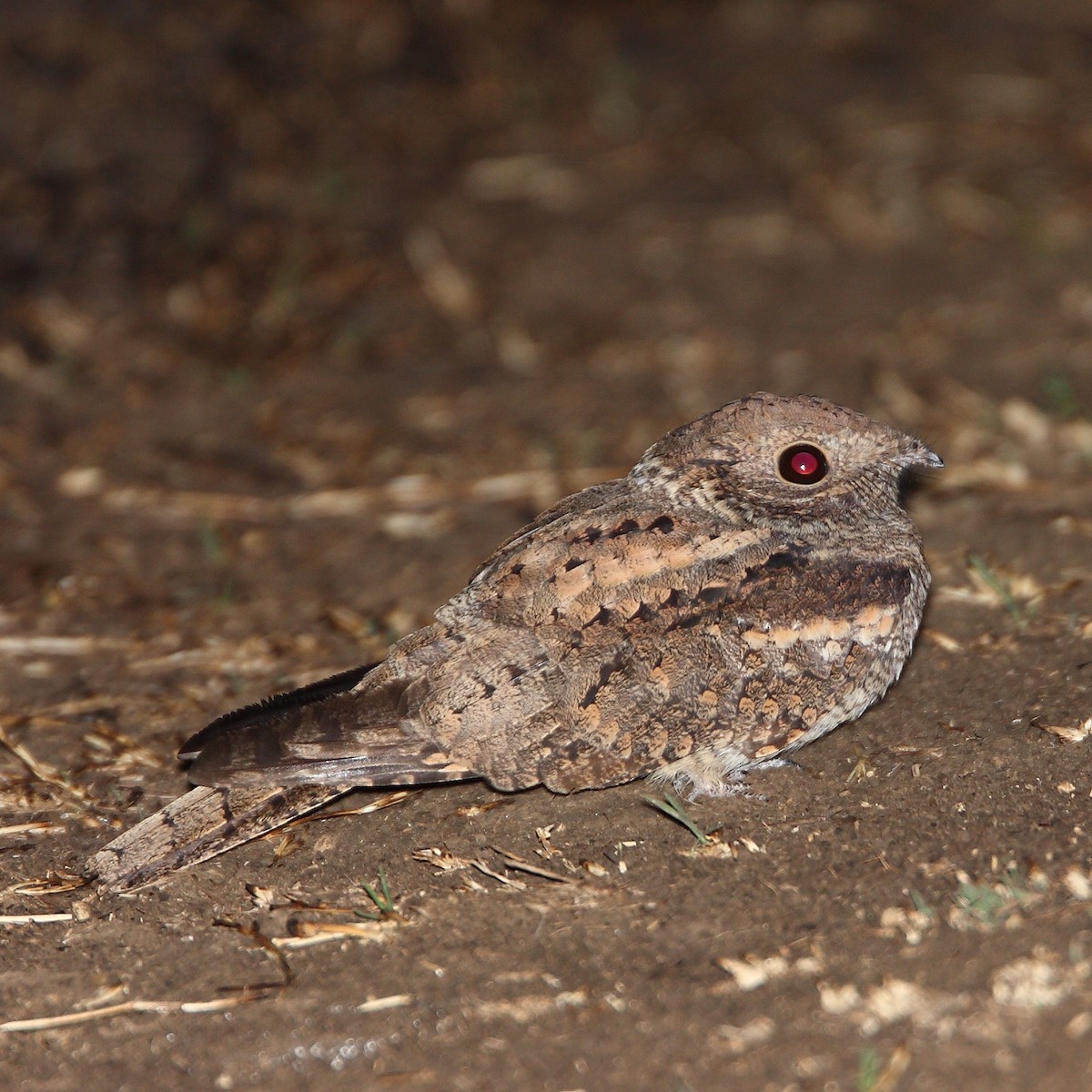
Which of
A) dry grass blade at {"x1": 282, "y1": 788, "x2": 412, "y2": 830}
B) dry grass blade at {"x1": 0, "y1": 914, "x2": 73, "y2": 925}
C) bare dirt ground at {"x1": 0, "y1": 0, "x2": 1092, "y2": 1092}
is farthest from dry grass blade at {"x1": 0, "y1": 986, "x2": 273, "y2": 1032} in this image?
dry grass blade at {"x1": 282, "y1": 788, "x2": 412, "y2": 830}

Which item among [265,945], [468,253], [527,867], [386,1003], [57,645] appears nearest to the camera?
[386,1003]

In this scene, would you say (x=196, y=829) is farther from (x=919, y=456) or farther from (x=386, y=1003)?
(x=919, y=456)

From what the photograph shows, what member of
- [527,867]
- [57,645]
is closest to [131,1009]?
[527,867]

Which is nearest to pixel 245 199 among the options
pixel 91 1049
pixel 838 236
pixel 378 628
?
pixel 838 236

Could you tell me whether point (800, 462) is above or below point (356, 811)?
above

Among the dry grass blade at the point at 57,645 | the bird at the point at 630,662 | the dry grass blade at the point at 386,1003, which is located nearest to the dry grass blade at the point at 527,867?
the bird at the point at 630,662

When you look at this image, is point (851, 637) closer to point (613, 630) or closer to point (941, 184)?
point (613, 630)

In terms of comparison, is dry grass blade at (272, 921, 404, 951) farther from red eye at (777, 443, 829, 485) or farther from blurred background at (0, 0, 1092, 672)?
blurred background at (0, 0, 1092, 672)
